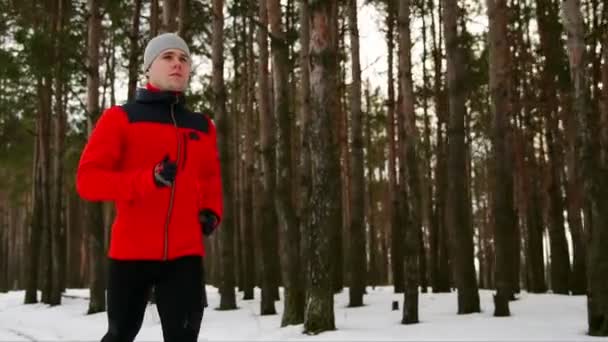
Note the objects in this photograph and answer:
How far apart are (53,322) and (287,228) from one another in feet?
16.8

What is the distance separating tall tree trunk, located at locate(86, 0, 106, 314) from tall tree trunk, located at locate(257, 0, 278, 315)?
434cm

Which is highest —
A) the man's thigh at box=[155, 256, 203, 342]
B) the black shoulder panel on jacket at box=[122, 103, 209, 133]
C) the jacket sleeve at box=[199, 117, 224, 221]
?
the black shoulder panel on jacket at box=[122, 103, 209, 133]

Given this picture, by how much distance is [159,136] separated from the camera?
301 centimetres

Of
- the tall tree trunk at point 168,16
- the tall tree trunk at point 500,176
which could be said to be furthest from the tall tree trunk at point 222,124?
the tall tree trunk at point 500,176

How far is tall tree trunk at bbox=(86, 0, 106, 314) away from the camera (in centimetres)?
1473

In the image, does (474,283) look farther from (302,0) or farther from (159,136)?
(159,136)

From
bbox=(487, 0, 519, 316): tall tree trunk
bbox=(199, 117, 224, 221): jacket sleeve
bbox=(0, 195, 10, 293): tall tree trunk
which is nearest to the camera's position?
bbox=(199, 117, 224, 221): jacket sleeve

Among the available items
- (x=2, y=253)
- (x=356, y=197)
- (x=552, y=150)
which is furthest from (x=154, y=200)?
(x=2, y=253)

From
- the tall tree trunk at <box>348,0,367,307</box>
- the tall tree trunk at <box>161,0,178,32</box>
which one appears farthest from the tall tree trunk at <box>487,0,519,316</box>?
the tall tree trunk at <box>161,0,178,32</box>

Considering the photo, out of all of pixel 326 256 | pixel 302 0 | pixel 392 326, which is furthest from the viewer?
pixel 302 0

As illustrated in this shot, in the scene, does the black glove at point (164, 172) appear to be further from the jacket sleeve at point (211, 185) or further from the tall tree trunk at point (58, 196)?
the tall tree trunk at point (58, 196)

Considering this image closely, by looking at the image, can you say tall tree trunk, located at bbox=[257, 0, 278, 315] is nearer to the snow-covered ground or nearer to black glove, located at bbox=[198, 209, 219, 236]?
the snow-covered ground

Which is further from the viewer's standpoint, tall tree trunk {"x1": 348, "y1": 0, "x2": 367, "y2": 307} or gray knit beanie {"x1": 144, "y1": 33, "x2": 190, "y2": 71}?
tall tree trunk {"x1": 348, "y1": 0, "x2": 367, "y2": 307}

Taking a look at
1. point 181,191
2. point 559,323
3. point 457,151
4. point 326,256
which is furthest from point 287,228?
point 181,191
